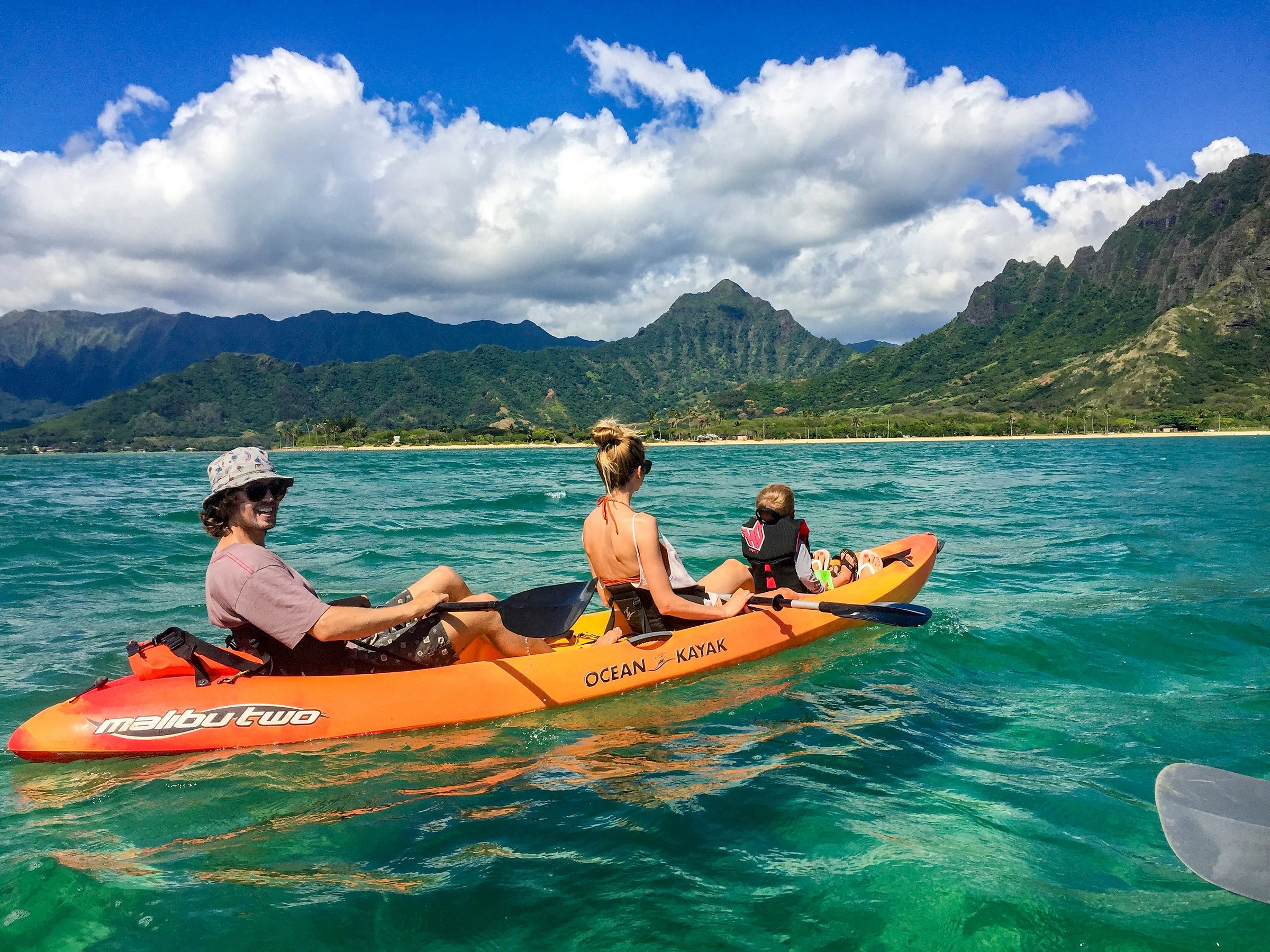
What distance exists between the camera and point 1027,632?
8.29m

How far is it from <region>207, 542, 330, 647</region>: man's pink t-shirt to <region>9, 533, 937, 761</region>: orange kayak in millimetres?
712

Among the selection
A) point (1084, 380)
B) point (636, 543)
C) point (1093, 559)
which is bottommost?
point (1093, 559)

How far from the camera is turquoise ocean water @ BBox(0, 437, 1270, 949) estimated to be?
3266mm

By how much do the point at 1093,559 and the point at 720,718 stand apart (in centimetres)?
1005

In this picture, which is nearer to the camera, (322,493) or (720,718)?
(720,718)

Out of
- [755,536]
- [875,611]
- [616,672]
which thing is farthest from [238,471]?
[875,611]

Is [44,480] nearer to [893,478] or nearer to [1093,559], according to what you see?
[893,478]

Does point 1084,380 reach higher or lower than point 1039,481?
higher

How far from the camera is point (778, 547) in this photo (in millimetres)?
7820

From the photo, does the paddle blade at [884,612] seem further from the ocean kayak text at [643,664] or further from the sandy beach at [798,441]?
the sandy beach at [798,441]

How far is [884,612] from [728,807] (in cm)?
353

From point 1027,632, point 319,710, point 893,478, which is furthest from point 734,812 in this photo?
point 893,478

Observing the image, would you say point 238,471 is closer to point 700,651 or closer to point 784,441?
point 700,651

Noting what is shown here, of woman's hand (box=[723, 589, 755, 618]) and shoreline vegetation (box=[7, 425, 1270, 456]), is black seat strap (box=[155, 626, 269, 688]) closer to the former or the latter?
woman's hand (box=[723, 589, 755, 618])
